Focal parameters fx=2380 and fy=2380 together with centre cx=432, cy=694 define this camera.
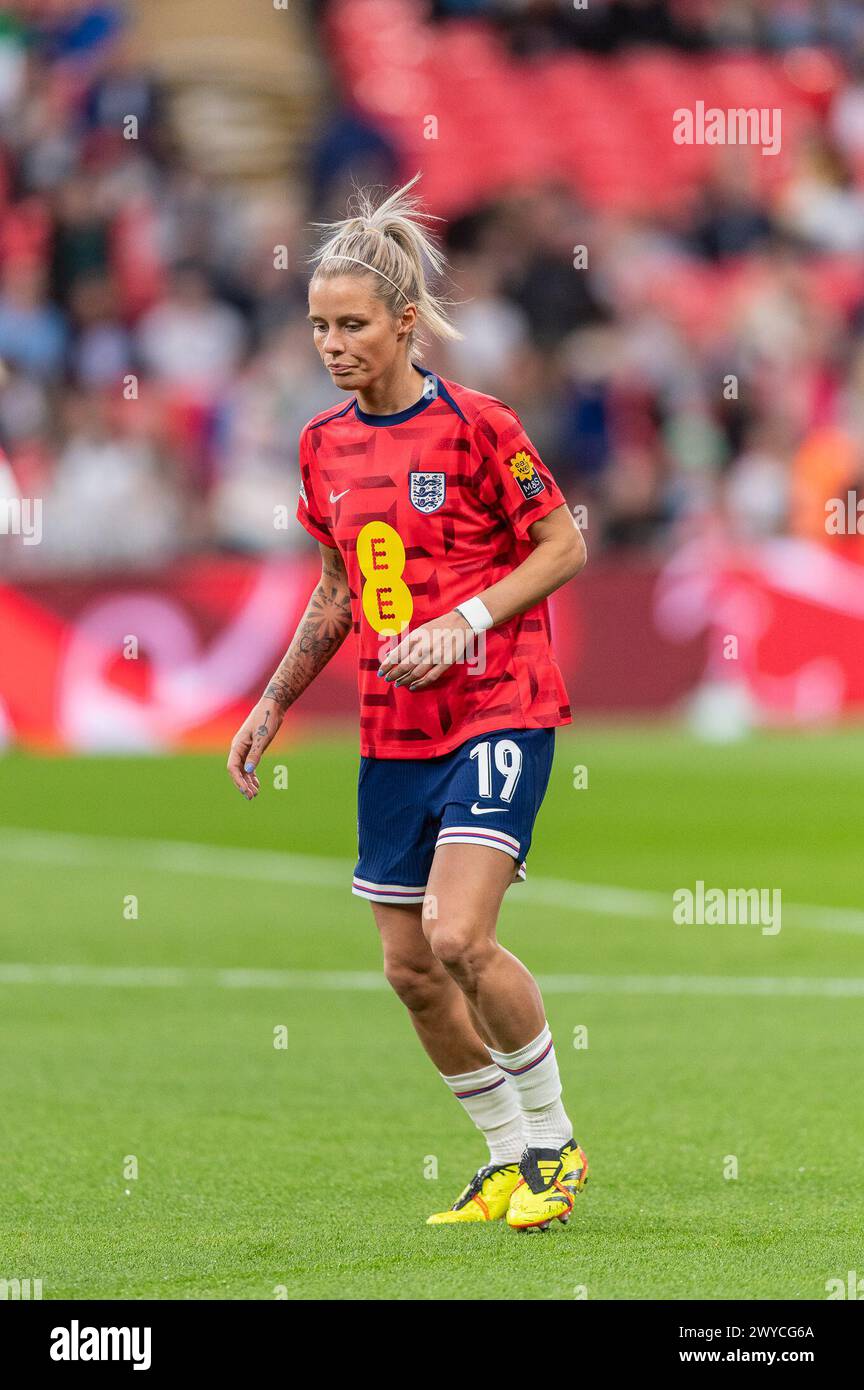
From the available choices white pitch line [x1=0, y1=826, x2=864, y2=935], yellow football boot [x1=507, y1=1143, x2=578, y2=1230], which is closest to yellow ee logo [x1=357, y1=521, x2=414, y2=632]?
yellow football boot [x1=507, y1=1143, x2=578, y2=1230]

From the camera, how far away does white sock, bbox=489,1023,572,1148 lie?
5762mm

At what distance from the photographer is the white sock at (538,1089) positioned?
5.76 metres

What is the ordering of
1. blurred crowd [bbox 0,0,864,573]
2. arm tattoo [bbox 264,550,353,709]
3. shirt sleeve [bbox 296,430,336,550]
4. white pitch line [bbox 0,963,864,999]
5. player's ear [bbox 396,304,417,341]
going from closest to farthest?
player's ear [bbox 396,304,417,341] < shirt sleeve [bbox 296,430,336,550] < arm tattoo [bbox 264,550,353,709] < white pitch line [bbox 0,963,864,999] < blurred crowd [bbox 0,0,864,573]

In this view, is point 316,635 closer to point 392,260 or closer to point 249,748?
point 249,748

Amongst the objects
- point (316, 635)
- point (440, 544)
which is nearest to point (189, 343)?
point (316, 635)

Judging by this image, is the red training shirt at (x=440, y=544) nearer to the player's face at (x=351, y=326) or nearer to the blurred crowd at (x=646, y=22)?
the player's face at (x=351, y=326)

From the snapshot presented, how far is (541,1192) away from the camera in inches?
224

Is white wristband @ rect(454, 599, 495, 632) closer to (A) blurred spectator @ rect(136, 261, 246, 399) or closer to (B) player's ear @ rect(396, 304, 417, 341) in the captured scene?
(B) player's ear @ rect(396, 304, 417, 341)

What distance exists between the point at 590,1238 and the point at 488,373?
1601cm

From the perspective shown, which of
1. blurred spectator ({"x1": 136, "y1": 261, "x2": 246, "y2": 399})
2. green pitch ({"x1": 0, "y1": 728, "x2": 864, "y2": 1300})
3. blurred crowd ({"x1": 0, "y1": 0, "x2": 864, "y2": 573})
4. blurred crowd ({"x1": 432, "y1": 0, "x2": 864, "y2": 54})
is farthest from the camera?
blurred crowd ({"x1": 432, "y1": 0, "x2": 864, "y2": 54})

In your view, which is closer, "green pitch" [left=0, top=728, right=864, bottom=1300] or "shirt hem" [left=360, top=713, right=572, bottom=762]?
"green pitch" [left=0, top=728, right=864, bottom=1300]

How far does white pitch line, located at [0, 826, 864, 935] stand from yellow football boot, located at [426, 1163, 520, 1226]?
16.9 ft

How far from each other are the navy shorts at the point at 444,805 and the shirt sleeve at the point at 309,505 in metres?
0.59

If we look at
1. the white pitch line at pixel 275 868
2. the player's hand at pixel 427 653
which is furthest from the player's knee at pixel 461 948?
the white pitch line at pixel 275 868
